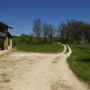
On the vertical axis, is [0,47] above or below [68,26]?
below

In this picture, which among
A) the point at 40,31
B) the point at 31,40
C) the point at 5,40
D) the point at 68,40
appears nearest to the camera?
the point at 5,40

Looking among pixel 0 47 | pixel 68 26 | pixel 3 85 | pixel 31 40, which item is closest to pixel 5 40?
pixel 0 47

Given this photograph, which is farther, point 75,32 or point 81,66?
point 75,32

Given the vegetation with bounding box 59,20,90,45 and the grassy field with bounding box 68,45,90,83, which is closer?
the grassy field with bounding box 68,45,90,83

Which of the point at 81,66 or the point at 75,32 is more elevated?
the point at 75,32

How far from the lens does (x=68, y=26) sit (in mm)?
96125

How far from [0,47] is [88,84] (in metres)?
32.0

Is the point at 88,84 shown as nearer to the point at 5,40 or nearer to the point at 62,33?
the point at 5,40

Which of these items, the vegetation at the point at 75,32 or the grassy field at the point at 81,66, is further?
the vegetation at the point at 75,32

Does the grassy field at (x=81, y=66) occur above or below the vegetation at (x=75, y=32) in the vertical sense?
below

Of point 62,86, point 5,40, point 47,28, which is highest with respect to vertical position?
point 47,28

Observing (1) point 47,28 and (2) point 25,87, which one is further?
(1) point 47,28

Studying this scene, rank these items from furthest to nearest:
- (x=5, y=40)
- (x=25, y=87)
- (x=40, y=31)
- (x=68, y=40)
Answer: (x=68, y=40)
(x=40, y=31)
(x=5, y=40)
(x=25, y=87)

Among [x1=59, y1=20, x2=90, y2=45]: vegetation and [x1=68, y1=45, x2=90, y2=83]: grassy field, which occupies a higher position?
[x1=59, y1=20, x2=90, y2=45]: vegetation
